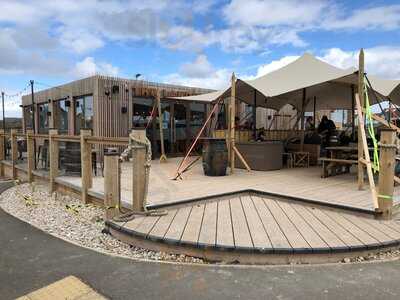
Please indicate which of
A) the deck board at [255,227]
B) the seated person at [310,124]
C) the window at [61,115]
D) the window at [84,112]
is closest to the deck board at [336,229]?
the deck board at [255,227]

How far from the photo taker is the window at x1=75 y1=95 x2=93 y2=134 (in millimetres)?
9633

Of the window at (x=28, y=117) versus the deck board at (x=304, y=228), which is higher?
the window at (x=28, y=117)

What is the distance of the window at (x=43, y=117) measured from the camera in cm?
1249

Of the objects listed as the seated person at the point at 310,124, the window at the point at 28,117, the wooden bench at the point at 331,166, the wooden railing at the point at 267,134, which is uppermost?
the window at the point at 28,117

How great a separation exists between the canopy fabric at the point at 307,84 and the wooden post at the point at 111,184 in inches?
141

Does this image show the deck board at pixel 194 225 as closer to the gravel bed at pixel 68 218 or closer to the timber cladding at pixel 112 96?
the gravel bed at pixel 68 218

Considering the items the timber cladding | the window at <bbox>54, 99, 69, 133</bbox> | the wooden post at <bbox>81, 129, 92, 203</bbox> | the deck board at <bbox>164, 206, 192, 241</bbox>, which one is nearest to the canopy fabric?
the timber cladding

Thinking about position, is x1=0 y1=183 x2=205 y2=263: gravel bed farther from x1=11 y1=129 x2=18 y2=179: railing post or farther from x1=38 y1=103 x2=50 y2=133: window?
x1=38 y1=103 x2=50 y2=133: window

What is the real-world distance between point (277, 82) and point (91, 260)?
5.54 metres

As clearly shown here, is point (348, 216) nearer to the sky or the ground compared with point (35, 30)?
nearer to the ground

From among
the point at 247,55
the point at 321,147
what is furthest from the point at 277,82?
the point at 247,55

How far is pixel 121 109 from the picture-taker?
9.42 meters

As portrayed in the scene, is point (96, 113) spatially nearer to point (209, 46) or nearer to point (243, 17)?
point (243, 17)

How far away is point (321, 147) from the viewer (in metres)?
8.72
